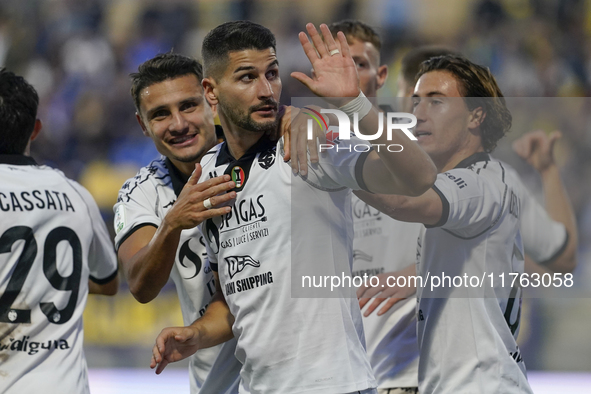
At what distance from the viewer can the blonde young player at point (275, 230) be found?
101 inches

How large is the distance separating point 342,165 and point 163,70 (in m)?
1.44

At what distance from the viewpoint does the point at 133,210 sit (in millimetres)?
3439

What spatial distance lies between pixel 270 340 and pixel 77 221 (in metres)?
1.48

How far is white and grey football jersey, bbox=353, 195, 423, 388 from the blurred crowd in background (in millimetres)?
5160

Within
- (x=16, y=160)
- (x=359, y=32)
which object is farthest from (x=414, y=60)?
(x=16, y=160)

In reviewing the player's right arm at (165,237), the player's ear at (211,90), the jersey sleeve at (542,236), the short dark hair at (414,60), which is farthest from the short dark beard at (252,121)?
the short dark hair at (414,60)

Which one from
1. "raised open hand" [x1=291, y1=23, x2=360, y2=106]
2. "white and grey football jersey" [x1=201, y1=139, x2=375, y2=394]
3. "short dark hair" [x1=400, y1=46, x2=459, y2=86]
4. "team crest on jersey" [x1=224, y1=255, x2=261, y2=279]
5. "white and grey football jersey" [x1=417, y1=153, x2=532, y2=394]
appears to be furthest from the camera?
"short dark hair" [x1=400, y1=46, x2=459, y2=86]

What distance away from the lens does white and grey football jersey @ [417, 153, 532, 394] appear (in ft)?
9.71

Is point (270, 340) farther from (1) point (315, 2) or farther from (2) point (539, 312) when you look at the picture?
(1) point (315, 2)

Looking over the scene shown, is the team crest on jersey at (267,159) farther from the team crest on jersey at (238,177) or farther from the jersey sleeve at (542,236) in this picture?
the jersey sleeve at (542,236)

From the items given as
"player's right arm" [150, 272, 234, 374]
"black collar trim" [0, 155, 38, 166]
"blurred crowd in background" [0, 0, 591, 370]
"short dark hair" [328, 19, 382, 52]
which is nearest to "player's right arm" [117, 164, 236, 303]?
"player's right arm" [150, 272, 234, 374]

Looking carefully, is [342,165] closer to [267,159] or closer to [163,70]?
[267,159]

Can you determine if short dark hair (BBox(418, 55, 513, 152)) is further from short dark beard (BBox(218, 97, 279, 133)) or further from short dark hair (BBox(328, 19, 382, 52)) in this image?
short dark hair (BBox(328, 19, 382, 52))

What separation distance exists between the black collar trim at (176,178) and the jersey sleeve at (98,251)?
487 millimetres
